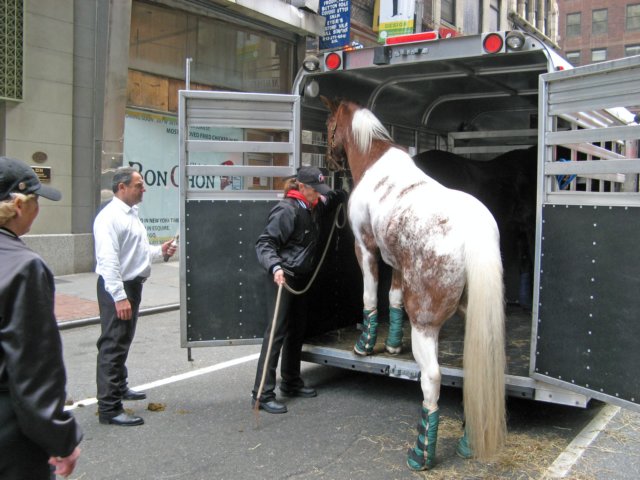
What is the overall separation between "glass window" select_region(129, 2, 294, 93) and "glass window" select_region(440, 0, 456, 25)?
916 cm

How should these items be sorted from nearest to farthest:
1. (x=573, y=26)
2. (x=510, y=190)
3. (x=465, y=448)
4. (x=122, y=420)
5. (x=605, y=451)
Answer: (x=465, y=448) < (x=605, y=451) < (x=122, y=420) < (x=510, y=190) < (x=573, y=26)

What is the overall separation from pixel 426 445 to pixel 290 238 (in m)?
1.93

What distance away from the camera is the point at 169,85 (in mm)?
13250

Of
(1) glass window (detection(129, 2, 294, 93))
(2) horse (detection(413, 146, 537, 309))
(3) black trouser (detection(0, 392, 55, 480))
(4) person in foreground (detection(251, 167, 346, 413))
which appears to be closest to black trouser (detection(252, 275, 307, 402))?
(4) person in foreground (detection(251, 167, 346, 413))

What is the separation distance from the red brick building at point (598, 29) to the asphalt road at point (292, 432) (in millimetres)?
53979

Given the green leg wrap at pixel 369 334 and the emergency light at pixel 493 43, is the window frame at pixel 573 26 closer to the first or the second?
the emergency light at pixel 493 43

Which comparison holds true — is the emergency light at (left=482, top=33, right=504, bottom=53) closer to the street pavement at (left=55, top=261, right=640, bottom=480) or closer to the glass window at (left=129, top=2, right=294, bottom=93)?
the street pavement at (left=55, top=261, right=640, bottom=480)

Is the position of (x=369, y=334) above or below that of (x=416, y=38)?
below

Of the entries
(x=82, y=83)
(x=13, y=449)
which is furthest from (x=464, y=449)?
(x=82, y=83)

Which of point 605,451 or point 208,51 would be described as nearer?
point 605,451

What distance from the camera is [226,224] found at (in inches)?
194

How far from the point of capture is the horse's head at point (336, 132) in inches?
195

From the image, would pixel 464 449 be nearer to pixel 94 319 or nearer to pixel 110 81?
pixel 94 319

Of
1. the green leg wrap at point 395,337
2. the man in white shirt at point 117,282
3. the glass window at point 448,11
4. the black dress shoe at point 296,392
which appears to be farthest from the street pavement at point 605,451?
the glass window at point 448,11
